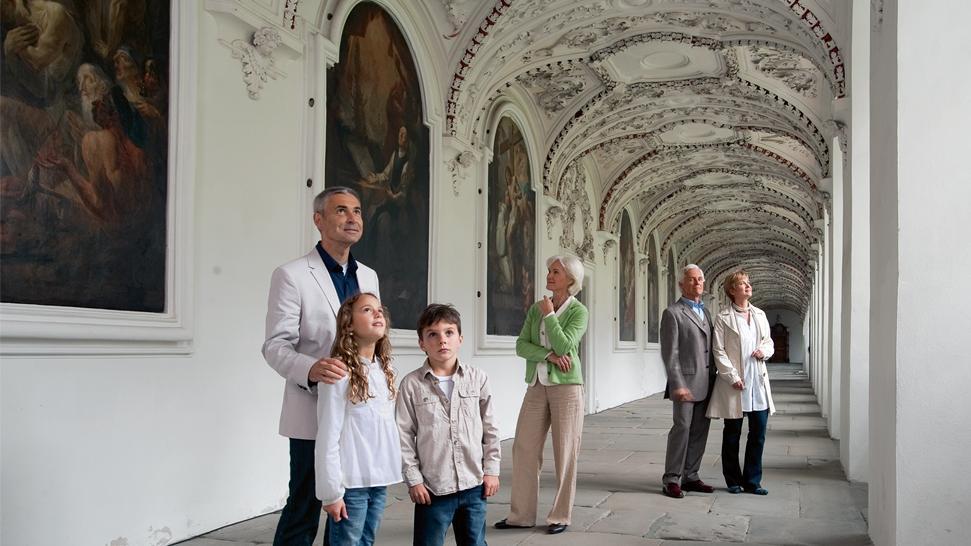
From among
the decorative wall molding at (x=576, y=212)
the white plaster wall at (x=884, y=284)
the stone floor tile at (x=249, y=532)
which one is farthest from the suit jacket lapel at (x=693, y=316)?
the decorative wall molding at (x=576, y=212)

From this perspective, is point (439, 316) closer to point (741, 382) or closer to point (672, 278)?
point (741, 382)

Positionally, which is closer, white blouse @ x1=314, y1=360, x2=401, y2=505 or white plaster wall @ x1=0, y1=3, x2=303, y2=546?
white blouse @ x1=314, y1=360, x2=401, y2=505

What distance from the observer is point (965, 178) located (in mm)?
4582

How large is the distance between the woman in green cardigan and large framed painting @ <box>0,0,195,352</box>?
2411 millimetres

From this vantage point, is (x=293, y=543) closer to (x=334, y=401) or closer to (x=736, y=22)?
(x=334, y=401)

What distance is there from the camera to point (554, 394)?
19.5 feet

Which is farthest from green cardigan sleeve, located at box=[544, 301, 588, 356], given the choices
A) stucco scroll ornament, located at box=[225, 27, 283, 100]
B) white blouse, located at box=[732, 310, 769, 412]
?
stucco scroll ornament, located at box=[225, 27, 283, 100]

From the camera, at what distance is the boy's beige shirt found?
12.4 ft

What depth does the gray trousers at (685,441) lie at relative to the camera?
25.0 ft

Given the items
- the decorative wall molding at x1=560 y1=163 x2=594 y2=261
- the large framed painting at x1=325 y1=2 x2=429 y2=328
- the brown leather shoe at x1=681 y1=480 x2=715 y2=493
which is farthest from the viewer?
the decorative wall molding at x1=560 y1=163 x2=594 y2=261

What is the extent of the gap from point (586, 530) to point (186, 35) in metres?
4.42

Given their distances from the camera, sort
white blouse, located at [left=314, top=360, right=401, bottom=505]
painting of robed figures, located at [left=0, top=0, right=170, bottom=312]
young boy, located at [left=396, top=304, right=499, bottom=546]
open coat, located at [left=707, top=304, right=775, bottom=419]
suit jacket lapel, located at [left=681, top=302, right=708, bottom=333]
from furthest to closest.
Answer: suit jacket lapel, located at [left=681, top=302, right=708, bottom=333], open coat, located at [left=707, top=304, right=775, bottom=419], painting of robed figures, located at [left=0, top=0, right=170, bottom=312], young boy, located at [left=396, top=304, right=499, bottom=546], white blouse, located at [left=314, top=360, right=401, bottom=505]

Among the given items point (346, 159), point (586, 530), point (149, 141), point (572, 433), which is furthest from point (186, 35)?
point (586, 530)

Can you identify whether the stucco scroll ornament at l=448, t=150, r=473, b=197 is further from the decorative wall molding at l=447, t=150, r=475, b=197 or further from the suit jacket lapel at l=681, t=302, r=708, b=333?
the suit jacket lapel at l=681, t=302, r=708, b=333
